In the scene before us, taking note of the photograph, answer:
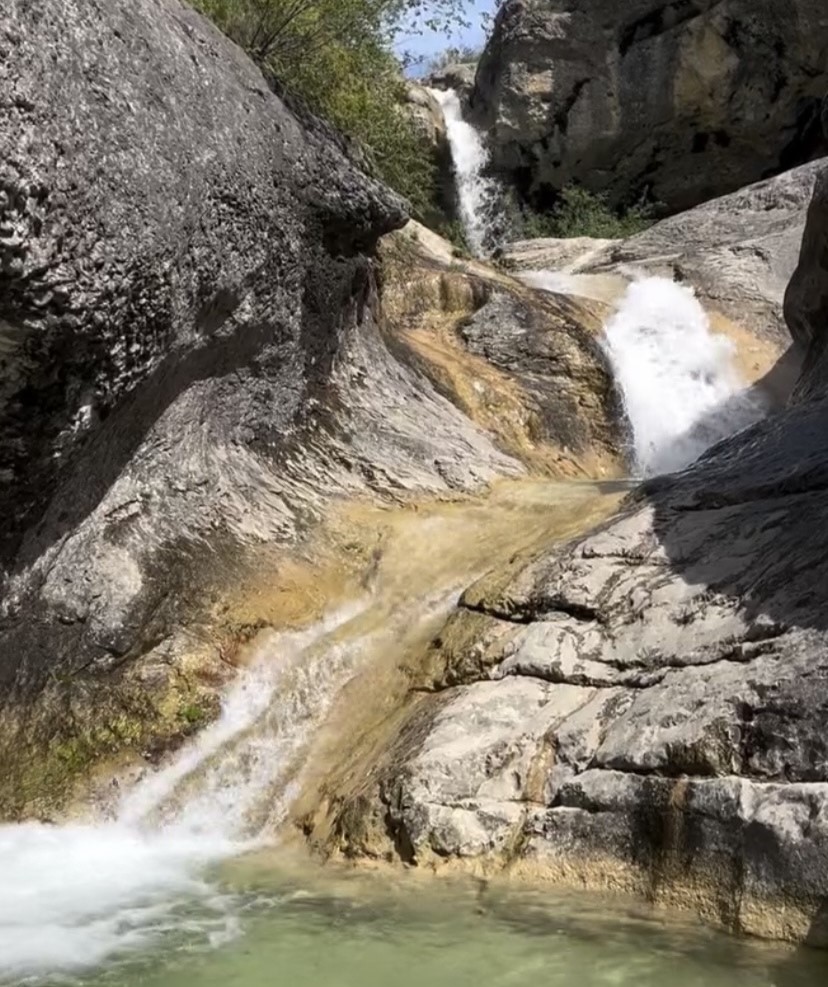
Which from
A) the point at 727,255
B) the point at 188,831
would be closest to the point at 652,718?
the point at 188,831

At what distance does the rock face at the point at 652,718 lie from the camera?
4863 mm

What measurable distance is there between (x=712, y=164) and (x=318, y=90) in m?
16.4

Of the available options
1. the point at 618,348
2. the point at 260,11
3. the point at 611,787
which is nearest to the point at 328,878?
the point at 611,787

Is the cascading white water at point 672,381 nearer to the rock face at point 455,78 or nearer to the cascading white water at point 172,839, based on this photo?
the cascading white water at point 172,839

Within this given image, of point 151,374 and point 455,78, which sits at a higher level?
point 455,78

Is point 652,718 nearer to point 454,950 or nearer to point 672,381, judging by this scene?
point 454,950

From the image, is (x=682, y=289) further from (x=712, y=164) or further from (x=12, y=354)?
(x=12, y=354)

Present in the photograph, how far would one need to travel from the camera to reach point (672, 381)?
52.5ft

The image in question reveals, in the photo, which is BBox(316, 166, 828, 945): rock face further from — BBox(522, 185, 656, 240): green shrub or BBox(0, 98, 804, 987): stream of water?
BBox(522, 185, 656, 240): green shrub

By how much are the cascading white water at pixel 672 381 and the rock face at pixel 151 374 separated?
4591 mm

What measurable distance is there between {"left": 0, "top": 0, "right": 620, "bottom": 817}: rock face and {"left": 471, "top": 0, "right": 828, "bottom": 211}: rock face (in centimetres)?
1722

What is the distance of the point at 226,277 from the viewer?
9.01 metres

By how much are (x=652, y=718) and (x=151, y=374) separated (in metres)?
4.82

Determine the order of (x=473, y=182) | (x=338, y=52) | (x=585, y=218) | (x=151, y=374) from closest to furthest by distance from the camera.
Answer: (x=151, y=374), (x=338, y=52), (x=585, y=218), (x=473, y=182)
